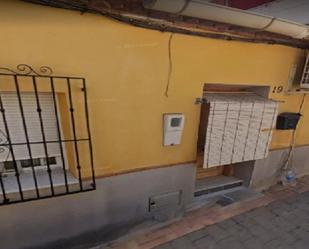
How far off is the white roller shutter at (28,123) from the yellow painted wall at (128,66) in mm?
400

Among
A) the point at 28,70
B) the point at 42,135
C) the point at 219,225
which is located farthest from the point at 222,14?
the point at 219,225

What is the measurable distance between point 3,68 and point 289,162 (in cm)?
534

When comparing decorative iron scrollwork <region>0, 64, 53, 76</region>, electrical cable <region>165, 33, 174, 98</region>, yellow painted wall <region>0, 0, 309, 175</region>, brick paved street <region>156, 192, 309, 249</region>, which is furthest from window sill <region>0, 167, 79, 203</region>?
electrical cable <region>165, 33, 174, 98</region>

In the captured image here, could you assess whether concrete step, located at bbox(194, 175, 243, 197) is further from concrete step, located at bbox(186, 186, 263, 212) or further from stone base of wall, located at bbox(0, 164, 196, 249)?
stone base of wall, located at bbox(0, 164, 196, 249)

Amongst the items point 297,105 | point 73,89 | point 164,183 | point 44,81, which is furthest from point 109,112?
point 297,105

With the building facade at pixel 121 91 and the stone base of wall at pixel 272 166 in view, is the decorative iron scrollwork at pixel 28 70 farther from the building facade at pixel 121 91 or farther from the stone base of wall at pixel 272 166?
the stone base of wall at pixel 272 166

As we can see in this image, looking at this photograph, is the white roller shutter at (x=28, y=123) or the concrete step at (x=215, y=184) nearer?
the white roller shutter at (x=28, y=123)

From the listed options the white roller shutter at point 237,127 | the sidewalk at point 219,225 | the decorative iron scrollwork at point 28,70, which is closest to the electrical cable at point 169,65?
the white roller shutter at point 237,127

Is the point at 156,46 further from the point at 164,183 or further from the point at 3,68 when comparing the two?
the point at 164,183

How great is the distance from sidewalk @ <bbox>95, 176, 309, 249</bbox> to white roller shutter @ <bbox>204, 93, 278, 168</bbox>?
0.89 meters

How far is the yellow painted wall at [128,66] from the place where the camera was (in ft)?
6.48

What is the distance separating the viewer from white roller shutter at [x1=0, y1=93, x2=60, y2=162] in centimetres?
218

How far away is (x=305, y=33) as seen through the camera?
2836mm

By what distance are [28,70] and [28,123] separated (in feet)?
1.98
